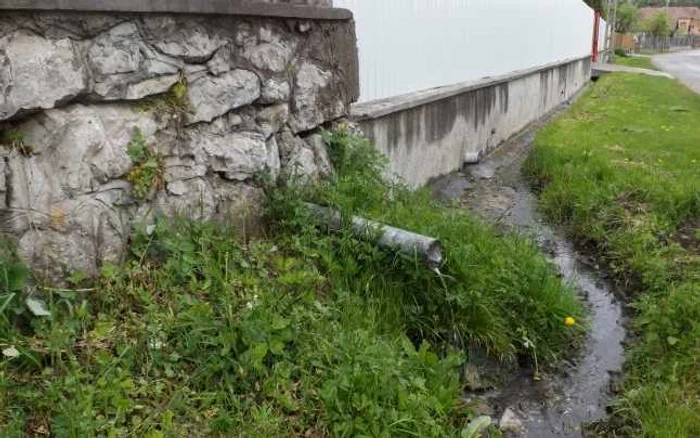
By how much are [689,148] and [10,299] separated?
308 inches

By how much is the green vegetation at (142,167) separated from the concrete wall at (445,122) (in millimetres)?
2234

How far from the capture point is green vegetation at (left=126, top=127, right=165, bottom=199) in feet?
9.43

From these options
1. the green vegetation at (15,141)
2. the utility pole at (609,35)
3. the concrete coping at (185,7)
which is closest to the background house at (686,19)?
the utility pole at (609,35)

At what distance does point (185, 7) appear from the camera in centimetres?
300

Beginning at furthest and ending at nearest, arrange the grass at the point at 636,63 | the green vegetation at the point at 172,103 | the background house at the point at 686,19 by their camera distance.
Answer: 1. the background house at the point at 686,19
2. the grass at the point at 636,63
3. the green vegetation at the point at 172,103

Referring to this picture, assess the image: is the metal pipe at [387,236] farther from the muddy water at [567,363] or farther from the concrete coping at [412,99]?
the concrete coping at [412,99]

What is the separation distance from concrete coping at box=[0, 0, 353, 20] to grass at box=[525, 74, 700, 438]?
2.76 meters

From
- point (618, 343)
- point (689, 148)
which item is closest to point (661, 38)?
point (689, 148)

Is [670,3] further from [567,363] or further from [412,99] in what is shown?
[567,363]

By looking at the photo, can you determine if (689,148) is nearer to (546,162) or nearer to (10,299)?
(546,162)

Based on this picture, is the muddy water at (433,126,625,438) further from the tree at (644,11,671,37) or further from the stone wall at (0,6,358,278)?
the tree at (644,11,671,37)

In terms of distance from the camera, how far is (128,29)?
283 cm

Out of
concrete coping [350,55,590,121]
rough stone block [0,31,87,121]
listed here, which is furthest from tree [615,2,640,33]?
rough stone block [0,31,87,121]

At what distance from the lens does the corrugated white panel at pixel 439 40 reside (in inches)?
220
